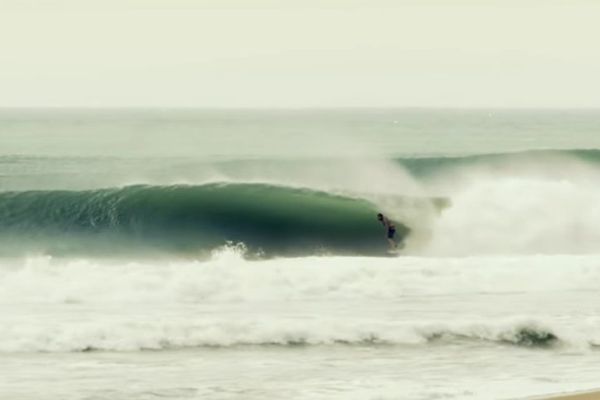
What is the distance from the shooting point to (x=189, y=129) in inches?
514

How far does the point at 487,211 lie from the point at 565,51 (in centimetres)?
488

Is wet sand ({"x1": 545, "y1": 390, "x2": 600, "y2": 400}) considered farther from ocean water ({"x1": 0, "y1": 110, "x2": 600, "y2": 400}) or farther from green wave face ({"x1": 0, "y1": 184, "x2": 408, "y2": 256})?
green wave face ({"x1": 0, "y1": 184, "x2": 408, "y2": 256})

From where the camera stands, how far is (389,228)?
323 inches

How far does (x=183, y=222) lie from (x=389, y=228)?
1.68 m

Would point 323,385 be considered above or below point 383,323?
below

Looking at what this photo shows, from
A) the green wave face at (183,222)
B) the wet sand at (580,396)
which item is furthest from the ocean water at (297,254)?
the wet sand at (580,396)

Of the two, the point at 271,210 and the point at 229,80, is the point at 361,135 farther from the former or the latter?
the point at 271,210

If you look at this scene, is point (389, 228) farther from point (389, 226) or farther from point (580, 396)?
point (580, 396)

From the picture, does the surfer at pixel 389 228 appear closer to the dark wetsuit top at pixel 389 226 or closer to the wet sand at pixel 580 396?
the dark wetsuit top at pixel 389 226

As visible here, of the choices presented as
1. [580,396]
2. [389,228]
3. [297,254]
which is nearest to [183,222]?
[297,254]

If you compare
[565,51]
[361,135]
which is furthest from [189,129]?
[565,51]

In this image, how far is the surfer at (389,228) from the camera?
8.03m

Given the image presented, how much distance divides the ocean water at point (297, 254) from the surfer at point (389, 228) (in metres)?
0.07

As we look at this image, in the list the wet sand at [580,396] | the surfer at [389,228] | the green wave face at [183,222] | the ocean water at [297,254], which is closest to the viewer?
the wet sand at [580,396]
